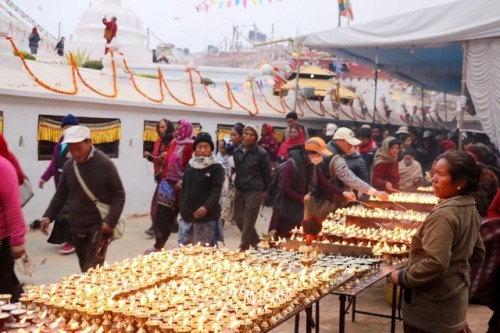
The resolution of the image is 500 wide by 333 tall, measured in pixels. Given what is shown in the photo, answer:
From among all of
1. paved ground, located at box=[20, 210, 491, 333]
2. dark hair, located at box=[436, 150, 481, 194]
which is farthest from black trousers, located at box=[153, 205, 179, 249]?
dark hair, located at box=[436, 150, 481, 194]

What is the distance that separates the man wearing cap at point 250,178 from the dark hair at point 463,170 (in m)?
4.27

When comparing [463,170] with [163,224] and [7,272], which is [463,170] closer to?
[7,272]

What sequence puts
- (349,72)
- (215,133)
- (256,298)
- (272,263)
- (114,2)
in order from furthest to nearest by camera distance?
(349,72), (114,2), (215,133), (272,263), (256,298)

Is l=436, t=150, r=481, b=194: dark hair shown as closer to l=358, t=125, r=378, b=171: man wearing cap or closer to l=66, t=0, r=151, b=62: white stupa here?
l=358, t=125, r=378, b=171: man wearing cap

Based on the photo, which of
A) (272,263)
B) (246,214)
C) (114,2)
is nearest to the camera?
(272,263)

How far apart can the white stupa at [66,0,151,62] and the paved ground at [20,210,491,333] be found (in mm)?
12933

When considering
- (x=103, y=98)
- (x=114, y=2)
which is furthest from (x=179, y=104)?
(x=114, y=2)

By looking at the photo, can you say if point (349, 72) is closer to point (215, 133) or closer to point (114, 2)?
point (114, 2)

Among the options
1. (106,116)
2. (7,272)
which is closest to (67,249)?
(106,116)

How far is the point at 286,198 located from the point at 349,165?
1.28 metres

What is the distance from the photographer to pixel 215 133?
13.5 metres

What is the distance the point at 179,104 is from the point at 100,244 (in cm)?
767

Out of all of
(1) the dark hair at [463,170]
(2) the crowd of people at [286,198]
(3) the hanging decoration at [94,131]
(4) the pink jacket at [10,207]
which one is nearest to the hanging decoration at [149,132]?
(3) the hanging decoration at [94,131]

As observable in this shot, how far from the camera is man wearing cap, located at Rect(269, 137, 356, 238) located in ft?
21.4
